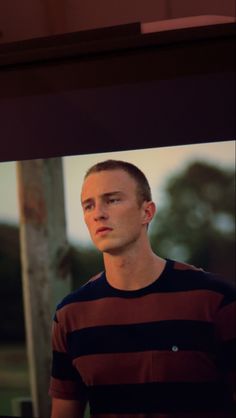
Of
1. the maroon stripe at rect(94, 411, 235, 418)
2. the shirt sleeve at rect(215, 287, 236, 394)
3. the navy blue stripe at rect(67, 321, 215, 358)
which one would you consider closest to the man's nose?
the navy blue stripe at rect(67, 321, 215, 358)

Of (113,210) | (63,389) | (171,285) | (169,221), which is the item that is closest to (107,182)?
(113,210)

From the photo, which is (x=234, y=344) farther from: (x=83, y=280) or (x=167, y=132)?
(x=167, y=132)

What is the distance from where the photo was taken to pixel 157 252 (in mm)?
1234

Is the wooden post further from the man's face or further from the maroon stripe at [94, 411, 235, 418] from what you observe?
the maroon stripe at [94, 411, 235, 418]

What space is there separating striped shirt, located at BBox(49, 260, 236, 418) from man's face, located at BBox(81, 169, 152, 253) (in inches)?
3.7

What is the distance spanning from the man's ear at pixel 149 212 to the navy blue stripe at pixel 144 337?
240 millimetres

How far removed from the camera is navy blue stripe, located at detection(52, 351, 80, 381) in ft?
4.17

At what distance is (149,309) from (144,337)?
0.21ft

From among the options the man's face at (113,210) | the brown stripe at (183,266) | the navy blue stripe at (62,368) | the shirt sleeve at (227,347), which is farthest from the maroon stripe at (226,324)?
the navy blue stripe at (62,368)

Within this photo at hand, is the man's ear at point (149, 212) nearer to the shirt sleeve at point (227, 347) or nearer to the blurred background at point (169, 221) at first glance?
the blurred background at point (169, 221)

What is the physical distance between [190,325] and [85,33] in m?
0.75

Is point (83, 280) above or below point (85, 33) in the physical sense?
below

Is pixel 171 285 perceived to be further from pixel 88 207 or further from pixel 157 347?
pixel 88 207

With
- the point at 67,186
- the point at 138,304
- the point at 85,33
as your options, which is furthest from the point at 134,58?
the point at 138,304
